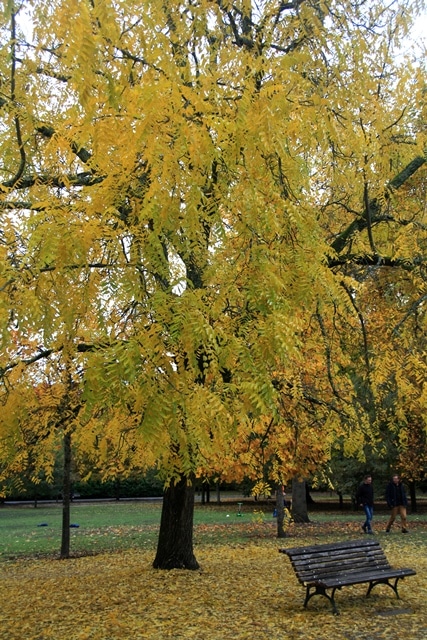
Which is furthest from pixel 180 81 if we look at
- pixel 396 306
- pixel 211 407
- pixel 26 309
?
pixel 396 306

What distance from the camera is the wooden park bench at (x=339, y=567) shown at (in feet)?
22.5

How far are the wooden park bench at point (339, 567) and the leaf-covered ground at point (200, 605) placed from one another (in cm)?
33

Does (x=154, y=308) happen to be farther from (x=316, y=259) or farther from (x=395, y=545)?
(x=395, y=545)

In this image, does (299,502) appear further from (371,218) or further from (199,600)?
(371,218)

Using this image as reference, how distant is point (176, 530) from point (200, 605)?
2506 millimetres

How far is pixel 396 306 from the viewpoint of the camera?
10227 millimetres

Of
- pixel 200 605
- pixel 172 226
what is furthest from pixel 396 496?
pixel 172 226

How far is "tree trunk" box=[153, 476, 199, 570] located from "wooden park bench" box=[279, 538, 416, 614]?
9.39ft

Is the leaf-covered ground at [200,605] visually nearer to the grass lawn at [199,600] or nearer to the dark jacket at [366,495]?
the grass lawn at [199,600]

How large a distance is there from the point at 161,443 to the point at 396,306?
7.20 m

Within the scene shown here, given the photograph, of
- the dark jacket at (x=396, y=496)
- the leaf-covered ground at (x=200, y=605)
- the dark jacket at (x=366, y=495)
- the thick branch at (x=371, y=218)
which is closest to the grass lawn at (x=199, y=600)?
the leaf-covered ground at (x=200, y=605)

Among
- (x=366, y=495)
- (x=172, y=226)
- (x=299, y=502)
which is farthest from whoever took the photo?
(x=299, y=502)

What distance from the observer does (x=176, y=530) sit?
32.5 feet

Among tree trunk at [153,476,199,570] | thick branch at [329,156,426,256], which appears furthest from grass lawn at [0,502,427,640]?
thick branch at [329,156,426,256]
